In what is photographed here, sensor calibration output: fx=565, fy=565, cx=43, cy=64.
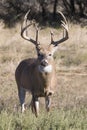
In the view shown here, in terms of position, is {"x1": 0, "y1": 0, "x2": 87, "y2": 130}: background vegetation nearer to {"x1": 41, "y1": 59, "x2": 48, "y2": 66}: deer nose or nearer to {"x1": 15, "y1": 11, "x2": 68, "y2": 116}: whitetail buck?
{"x1": 15, "y1": 11, "x2": 68, "y2": 116}: whitetail buck

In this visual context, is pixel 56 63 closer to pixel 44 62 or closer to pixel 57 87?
pixel 57 87

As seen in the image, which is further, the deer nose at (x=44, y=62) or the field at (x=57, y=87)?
the deer nose at (x=44, y=62)

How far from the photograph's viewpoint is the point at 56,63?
19.5m

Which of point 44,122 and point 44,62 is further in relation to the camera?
point 44,62

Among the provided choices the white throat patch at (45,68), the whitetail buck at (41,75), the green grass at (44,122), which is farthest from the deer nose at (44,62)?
the green grass at (44,122)

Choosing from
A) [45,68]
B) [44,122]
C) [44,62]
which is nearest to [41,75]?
[45,68]

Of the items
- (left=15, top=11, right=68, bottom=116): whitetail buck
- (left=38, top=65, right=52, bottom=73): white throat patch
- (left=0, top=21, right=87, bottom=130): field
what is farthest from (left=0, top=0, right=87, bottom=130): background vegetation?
→ (left=38, top=65, right=52, bottom=73): white throat patch

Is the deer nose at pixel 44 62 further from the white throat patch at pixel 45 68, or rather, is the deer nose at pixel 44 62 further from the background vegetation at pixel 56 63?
the background vegetation at pixel 56 63

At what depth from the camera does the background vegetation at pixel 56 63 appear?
858 centimetres

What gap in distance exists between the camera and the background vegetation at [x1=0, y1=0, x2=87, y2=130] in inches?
338

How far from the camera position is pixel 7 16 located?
1265 inches

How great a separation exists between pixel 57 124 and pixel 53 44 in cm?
322

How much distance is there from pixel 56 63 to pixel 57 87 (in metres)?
4.77

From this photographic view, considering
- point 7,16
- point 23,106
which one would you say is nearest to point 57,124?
point 23,106
